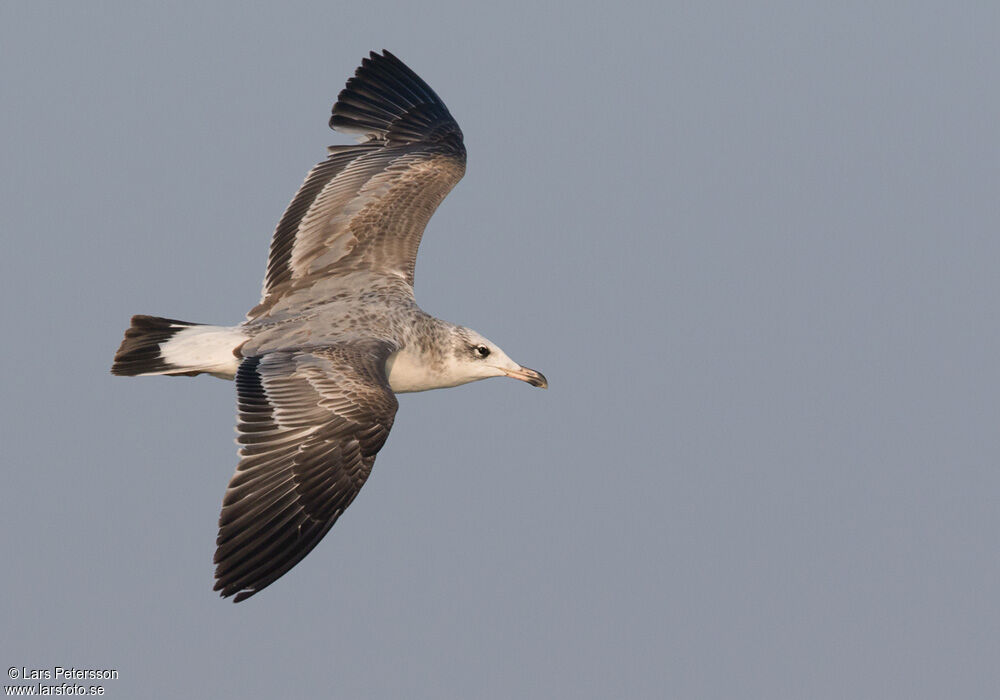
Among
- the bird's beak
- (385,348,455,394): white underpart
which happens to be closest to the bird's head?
the bird's beak

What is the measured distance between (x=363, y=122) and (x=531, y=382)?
141 inches

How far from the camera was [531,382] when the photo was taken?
1236 centimetres

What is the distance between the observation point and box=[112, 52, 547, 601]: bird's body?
970cm

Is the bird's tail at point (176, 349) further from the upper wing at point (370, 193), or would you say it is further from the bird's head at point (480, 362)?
the bird's head at point (480, 362)

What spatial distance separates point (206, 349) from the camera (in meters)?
11.5

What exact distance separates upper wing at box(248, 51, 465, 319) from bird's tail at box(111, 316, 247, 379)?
69 cm

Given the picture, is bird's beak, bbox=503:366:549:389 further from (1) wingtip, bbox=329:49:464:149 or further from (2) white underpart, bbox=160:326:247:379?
(1) wingtip, bbox=329:49:464:149

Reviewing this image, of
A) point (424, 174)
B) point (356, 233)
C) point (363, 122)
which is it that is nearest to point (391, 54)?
point (363, 122)

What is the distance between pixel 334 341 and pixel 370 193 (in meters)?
2.38

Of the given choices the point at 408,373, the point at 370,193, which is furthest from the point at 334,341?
the point at 370,193

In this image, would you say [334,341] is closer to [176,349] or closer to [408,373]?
[408,373]

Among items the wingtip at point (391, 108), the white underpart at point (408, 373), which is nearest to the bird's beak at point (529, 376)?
the white underpart at point (408, 373)

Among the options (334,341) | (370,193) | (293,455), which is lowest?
(293,455)

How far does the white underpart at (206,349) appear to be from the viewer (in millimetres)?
11375
